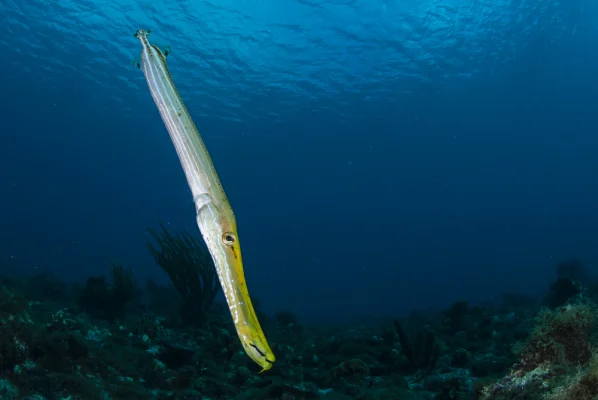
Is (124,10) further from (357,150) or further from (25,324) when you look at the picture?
(357,150)

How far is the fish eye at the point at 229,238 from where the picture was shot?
6.80ft

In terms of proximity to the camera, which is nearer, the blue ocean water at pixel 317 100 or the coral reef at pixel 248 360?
the coral reef at pixel 248 360

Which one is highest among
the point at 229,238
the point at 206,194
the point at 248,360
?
the point at 206,194

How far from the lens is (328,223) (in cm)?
9681

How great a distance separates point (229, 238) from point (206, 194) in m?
0.29

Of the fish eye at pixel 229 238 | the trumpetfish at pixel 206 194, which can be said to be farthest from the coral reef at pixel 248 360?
the fish eye at pixel 229 238

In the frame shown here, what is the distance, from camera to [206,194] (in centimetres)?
216

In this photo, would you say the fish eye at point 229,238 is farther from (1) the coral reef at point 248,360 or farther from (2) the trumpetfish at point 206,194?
(1) the coral reef at point 248,360

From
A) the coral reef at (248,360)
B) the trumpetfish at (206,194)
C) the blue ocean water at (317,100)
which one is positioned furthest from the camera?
the blue ocean water at (317,100)

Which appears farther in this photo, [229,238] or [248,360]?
[248,360]

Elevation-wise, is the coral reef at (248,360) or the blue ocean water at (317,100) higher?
the blue ocean water at (317,100)

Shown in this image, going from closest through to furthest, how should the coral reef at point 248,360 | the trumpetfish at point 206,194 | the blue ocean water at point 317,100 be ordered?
the trumpetfish at point 206,194, the coral reef at point 248,360, the blue ocean water at point 317,100

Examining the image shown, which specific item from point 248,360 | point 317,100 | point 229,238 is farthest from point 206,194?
point 317,100

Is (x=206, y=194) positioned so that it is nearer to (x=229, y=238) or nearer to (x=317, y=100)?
(x=229, y=238)
